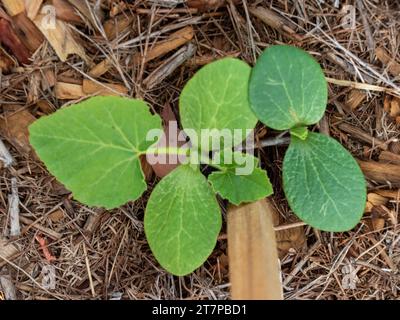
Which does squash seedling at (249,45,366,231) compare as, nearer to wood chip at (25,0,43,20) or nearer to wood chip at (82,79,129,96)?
wood chip at (82,79,129,96)

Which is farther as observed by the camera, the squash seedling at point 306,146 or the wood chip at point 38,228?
the wood chip at point 38,228

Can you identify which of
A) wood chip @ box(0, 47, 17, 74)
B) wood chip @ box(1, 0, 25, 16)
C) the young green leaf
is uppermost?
wood chip @ box(1, 0, 25, 16)

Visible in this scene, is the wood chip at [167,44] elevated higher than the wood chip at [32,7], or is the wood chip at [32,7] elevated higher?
the wood chip at [32,7]

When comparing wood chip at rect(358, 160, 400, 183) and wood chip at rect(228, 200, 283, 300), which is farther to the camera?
wood chip at rect(358, 160, 400, 183)

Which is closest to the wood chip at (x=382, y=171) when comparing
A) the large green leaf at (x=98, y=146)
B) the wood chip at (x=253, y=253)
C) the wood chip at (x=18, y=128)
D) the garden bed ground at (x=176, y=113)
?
the garden bed ground at (x=176, y=113)

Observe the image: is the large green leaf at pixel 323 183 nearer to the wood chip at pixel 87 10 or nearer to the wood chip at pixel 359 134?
the wood chip at pixel 359 134

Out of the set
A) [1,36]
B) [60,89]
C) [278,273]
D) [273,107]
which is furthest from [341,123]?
[1,36]

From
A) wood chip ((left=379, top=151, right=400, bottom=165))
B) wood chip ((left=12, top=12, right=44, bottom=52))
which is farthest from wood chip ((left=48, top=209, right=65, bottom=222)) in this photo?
wood chip ((left=379, top=151, right=400, bottom=165))

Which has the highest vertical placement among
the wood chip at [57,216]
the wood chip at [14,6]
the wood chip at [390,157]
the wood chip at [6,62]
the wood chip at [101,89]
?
the wood chip at [14,6]
